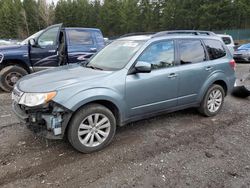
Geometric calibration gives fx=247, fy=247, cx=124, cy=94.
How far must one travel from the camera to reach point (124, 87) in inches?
148

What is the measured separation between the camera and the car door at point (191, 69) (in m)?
4.49

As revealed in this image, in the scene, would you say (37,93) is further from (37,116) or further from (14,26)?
(14,26)

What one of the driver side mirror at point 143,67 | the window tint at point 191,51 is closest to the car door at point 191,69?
the window tint at point 191,51

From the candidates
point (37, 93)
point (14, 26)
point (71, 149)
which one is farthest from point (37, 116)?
point (14, 26)

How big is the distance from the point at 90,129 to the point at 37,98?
85 cm

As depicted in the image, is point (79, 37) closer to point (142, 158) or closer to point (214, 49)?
point (214, 49)

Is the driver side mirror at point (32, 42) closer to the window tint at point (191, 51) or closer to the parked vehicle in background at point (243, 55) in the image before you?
the window tint at point (191, 51)

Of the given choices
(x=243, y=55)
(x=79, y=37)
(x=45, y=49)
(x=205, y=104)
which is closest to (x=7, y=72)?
(x=45, y=49)

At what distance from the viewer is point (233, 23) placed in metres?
37.6

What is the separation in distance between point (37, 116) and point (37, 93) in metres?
0.31

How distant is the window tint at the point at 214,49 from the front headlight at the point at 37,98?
129 inches

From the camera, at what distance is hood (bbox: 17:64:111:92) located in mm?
3394

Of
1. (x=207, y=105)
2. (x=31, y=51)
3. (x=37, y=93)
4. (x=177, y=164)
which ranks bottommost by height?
(x=177, y=164)

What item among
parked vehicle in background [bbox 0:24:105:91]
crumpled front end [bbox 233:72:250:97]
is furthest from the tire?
parked vehicle in background [bbox 0:24:105:91]
